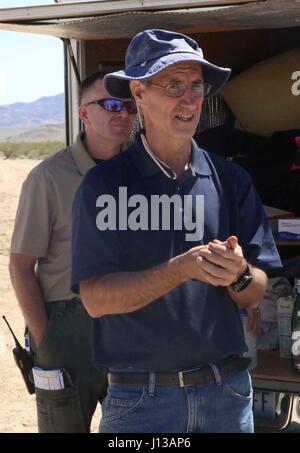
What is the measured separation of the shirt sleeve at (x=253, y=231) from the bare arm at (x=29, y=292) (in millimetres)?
1024

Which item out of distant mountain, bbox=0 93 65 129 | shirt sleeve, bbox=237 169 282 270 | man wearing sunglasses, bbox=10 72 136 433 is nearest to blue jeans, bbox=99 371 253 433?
shirt sleeve, bbox=237 169 282 270

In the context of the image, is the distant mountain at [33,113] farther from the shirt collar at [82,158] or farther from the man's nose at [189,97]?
the man's nose at [189,97]

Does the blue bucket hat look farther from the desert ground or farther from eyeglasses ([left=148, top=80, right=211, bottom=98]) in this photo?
the desert ground

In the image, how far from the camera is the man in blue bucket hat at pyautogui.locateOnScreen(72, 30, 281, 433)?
6.72ft

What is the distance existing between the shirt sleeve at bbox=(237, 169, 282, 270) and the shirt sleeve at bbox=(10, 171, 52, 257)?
951mm

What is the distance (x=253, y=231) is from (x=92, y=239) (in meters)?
0.47

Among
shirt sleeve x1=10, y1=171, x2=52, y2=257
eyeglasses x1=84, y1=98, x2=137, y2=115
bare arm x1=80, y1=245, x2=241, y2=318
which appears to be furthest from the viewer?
eyeglasses x1=84, y1=98, x2=137, y2=115

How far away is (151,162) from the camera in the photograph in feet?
6.95

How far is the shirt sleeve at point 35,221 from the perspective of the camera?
292 cm

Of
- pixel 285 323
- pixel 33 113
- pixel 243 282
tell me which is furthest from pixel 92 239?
pixel 33 113

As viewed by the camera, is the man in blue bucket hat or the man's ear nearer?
the man in blue bucket hat

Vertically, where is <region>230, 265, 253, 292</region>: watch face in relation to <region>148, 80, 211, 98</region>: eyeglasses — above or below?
below

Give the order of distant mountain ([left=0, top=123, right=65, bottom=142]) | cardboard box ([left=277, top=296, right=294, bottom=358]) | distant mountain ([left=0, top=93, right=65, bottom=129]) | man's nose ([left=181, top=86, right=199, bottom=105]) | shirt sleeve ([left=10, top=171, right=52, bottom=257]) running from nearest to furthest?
man's nose ([left=181, top=86, right=199, bottom=105]) < shirt sleeve ([left=10, top=171, right=52, bottom=257]) < cardboard box ([left=277, top=296, right=294, bottom=358]) < distant mountain ([left=0, top=123, right=65, bottom=142]) < distant mountain ([left=0, top=93, right=65, bottom=129])
